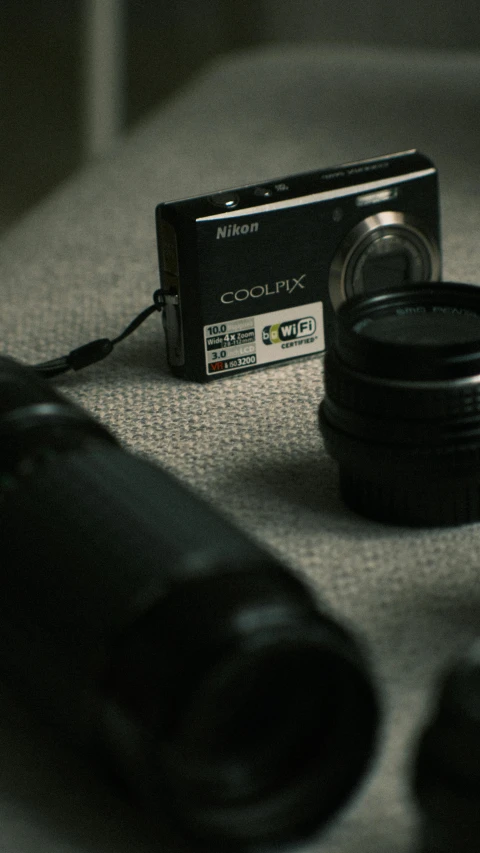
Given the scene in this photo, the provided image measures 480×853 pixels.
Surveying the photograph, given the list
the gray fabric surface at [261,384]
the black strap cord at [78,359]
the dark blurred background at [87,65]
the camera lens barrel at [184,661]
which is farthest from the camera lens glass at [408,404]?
the dark blurred background at [87,65]

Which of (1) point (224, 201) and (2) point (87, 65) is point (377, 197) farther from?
(2) point (87, 65)

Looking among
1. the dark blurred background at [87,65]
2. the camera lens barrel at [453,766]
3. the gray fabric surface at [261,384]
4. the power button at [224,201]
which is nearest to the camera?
the camera lens barrel at [453,766]

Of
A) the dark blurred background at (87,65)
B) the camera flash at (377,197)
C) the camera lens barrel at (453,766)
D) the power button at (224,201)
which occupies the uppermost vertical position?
the power button at (224,201)

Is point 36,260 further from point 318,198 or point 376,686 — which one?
point 376,686

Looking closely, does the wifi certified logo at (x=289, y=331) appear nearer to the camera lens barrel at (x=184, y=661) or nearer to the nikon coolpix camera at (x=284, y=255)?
the nikon coolpix camera at (x=284, y=255)

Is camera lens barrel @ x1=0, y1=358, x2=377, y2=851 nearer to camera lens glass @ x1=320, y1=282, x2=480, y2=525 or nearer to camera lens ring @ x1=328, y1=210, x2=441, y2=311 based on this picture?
camera lens glass @ x1=320, y1=282, x2=480, y2=525

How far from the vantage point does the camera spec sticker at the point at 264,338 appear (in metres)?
0.80

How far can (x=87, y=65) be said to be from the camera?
2.16 metres

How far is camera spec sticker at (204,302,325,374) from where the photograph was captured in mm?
800

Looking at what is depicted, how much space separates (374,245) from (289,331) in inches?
3.3

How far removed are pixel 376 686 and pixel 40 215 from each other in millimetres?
827

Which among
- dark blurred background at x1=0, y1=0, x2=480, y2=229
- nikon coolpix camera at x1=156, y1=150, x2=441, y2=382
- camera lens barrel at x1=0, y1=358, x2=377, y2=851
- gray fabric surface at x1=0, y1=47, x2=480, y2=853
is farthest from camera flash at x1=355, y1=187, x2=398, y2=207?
dark blurred background at x1=0, y1=0, x2=480, y2=229

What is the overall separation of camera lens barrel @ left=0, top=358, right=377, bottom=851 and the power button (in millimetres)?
341

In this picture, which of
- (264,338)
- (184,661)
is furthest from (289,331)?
(184,661)
